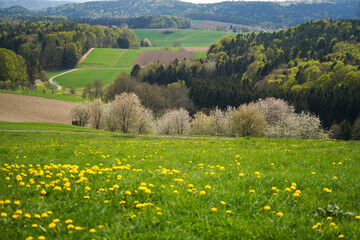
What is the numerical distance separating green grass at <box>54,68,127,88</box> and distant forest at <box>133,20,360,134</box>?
1747 centimetres

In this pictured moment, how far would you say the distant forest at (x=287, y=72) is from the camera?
92.0m

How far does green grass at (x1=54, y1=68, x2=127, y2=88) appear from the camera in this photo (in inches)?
5374

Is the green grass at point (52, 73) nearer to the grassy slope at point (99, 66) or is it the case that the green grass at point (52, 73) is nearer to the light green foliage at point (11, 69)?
the grassy slope at point (99, 66)

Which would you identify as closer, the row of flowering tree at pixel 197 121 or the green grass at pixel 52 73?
the row of flowering tree at pixel 197 121

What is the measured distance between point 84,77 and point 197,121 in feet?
300

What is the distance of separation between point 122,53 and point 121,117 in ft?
486

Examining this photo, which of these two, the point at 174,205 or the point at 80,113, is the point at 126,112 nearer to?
the point at 80,113

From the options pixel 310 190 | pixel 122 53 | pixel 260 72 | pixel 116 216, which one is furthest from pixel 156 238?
pixel 122 53

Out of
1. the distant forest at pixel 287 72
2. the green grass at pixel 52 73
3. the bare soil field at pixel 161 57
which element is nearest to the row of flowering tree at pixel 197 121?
the distant forest at pixel 287 72

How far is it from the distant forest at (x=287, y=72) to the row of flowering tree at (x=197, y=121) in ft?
59.4

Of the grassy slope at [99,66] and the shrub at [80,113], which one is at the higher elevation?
the grassy slope at [99,66]

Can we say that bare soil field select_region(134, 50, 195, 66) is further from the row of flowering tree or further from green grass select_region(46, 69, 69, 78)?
the row of flowering tree

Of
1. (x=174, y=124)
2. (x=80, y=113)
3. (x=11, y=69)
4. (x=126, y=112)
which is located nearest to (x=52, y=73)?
(x=11, y=69)

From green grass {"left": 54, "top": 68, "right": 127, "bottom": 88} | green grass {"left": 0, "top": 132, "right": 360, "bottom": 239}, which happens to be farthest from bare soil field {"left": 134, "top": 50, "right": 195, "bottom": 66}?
green grass {"left": 0, "top": 132, "right": 360, "bottom": 239}
